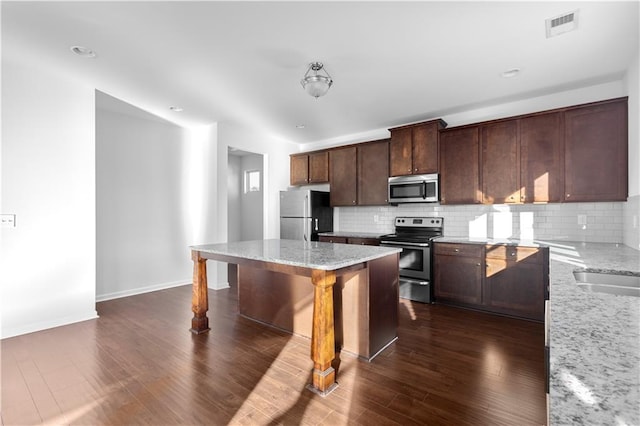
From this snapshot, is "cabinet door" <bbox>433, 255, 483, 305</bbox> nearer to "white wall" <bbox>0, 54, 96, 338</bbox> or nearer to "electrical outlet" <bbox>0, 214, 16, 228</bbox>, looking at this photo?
"white wall" <bbox>0, 54, 96, 338</bbox>

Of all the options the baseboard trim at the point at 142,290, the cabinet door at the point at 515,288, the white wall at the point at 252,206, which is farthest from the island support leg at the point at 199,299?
the white wall at the point at 252,206

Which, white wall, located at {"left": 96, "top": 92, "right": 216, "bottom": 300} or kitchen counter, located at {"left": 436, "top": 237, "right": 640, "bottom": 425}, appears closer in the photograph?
kitchen counter, located at {"left": 436, "top": 237, "right": 640, "bottom": 425}

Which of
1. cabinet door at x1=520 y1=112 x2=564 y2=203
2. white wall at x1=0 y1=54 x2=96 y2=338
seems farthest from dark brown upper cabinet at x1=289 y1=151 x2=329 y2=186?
white wall at x1=0 y1=54 x2=96 y2=338

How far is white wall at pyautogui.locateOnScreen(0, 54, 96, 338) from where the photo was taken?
3133mm

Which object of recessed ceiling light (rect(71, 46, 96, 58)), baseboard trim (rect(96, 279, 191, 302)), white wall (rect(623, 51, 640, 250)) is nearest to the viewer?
white wall (rect(623, 51, 640, 250))

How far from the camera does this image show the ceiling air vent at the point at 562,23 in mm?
2237

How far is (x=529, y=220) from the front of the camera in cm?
386

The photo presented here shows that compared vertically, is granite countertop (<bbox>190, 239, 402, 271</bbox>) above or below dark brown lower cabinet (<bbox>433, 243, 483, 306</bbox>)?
above

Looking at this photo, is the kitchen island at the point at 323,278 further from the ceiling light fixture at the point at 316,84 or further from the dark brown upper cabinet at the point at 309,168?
the dark brown upper cabinet at the point at 309,168

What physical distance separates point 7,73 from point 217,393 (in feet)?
12.5

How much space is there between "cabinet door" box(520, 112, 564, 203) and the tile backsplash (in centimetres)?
35

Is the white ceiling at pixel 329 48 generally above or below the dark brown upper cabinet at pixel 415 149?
above

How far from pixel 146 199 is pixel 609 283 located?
218 inches

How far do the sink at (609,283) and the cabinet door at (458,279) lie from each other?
6.20ft
